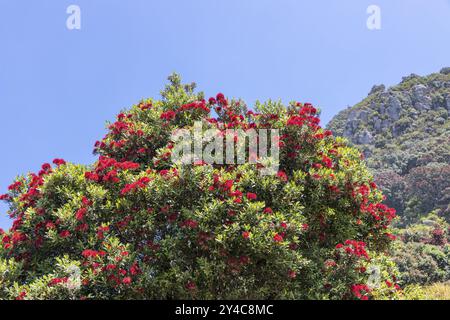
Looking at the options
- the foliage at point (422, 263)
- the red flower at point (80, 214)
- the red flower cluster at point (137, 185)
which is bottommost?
the foliage at point (422, 263)

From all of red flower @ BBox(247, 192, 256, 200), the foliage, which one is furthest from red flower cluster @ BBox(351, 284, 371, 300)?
the foliage

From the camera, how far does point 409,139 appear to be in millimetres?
105500

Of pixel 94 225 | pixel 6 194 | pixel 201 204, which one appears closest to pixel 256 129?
pixel 201 204

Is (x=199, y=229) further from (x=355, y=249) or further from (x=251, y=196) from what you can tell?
(x=355, y=249)

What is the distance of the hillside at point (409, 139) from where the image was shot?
7175 centimetres

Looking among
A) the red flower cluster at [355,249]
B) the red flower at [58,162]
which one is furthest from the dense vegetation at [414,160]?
the red flower at [58,162]

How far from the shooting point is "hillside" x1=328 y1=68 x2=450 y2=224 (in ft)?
235

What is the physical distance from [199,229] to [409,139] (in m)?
107

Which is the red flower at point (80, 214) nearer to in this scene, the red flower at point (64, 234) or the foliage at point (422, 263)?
the red flower at point (64, 234)

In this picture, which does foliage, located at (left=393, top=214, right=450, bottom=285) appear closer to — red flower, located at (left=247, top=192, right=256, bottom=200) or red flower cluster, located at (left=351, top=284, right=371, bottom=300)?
red flower cluster, located at (left=351, top=284, right=371, bottom=300)

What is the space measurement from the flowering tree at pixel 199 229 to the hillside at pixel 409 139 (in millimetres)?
60710

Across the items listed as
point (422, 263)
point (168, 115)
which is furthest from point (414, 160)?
point (168, 115)

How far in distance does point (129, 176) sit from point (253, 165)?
121 inches

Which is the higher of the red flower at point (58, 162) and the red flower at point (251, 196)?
the red flower at point (58, 162)
